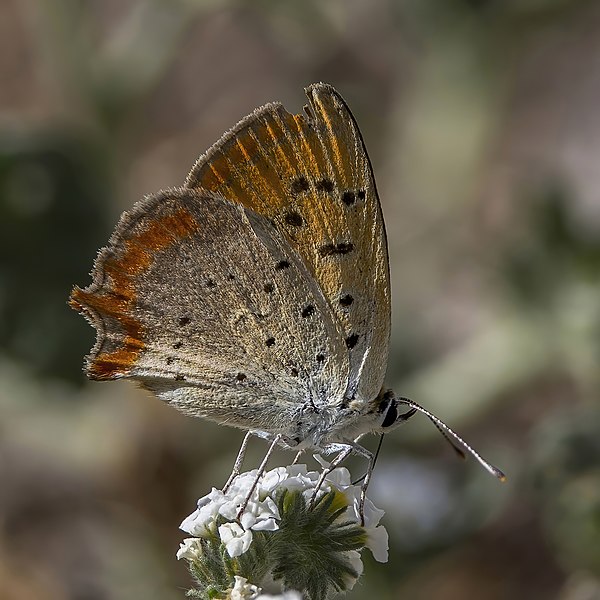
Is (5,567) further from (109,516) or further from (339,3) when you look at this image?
(339,3)

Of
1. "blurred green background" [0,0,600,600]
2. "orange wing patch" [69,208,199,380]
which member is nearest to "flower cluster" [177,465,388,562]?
"orange wing patch" [69,208,199,380]

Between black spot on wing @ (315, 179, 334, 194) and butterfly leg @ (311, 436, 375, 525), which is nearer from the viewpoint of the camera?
butterfly leg @ (311, 436, 375, 525)

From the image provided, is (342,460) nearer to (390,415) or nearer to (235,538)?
(390,415)

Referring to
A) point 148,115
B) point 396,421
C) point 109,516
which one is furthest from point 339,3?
point 396,421

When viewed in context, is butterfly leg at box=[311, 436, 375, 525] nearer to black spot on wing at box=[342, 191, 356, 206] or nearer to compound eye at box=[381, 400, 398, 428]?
compound eye at box=[381, 400, 398, 428]

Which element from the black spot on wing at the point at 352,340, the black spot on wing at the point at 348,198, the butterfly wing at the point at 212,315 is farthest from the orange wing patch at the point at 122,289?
the black spot on wing at the point at 352,340

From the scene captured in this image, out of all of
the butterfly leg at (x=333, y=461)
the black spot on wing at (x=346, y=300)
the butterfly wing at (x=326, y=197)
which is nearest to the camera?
the butterfly leg at (x=333, y=461)

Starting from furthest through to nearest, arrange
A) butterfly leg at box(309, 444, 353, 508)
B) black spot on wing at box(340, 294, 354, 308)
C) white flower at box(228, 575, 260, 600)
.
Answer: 1. black spot on wing at box(340, 294, 354, 308)
2. butterfly leg at box(309, 444, 353, 508)
3. white flower at box(228, 575, 260, 600)

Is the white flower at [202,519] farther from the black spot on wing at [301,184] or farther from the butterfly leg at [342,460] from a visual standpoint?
the black spot on wing at [301,184]
